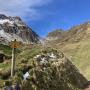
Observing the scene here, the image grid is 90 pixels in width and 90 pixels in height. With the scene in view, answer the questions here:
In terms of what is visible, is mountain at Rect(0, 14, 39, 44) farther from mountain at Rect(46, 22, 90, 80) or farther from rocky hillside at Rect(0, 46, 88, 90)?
rocky hillside at Rect(0, 46, 88, 90)

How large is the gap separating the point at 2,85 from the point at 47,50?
31.6 feet

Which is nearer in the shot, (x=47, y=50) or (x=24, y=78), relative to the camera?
(x=24, y=78)

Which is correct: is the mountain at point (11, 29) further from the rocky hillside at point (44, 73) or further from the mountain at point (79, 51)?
the rocky hillside at point (44, 73)

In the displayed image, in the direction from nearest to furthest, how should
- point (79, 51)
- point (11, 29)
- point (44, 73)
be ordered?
point (44, 73) → point (11, 29) → point (79, 51)

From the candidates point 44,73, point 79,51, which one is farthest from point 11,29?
point 44,73

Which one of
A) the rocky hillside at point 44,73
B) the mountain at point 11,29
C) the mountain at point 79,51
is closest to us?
the rocky hillside at point 44,73

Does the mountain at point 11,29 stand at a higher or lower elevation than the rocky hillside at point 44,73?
higher

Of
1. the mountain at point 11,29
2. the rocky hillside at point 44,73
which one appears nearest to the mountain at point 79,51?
the mountain at point 11,29

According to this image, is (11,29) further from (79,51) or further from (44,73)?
(44,73)

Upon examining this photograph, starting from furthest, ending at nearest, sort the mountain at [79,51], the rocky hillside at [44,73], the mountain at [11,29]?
1. the mountain at [79,51]
2. the mountain at [11,29]
3. the rocky hillside at [44,73]

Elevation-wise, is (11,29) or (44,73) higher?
(11,29)

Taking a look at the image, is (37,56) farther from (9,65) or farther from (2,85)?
(2,85)

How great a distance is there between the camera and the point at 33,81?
79.9 ft

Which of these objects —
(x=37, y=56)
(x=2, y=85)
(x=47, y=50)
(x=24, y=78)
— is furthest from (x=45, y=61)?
(x=2, y=85)
